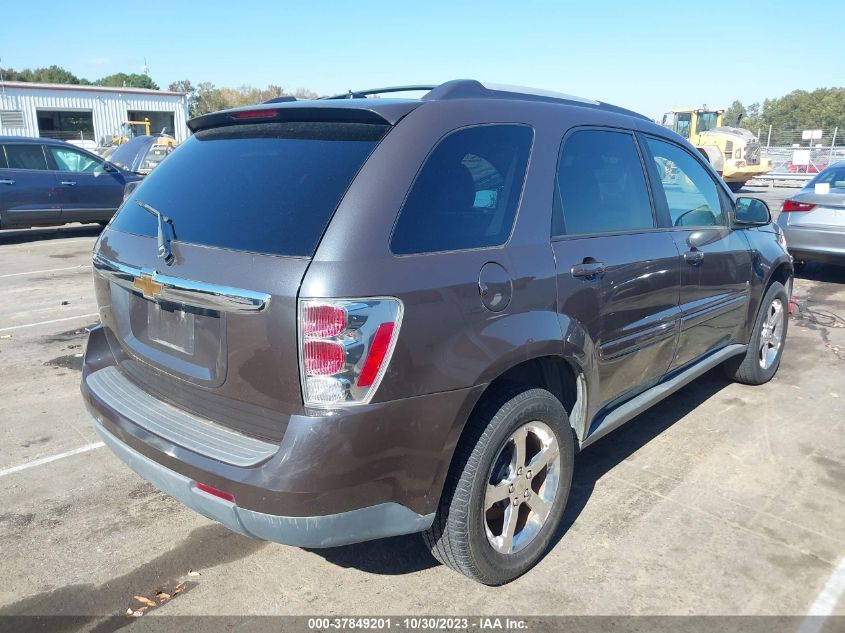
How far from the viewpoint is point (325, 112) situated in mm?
2688

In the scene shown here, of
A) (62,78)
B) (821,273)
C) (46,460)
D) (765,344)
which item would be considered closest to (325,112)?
(46,460)

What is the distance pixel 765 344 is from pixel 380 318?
13.6 feet

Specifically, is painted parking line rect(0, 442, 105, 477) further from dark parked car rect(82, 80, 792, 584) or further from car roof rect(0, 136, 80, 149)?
car roof rect(0, 136, 80, 149)

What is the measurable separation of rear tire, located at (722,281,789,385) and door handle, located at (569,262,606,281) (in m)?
2.46

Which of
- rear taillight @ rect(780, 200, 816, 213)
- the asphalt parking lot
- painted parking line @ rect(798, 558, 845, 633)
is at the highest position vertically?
rear taillight @ rect(780, 200, 816, 213)

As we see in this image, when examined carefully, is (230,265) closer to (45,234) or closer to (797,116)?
(45,234)

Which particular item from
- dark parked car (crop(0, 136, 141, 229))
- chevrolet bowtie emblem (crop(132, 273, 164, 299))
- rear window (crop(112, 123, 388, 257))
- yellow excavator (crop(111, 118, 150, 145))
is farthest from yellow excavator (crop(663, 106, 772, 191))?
yellow excavator (crop(111, 118, 150, 145))

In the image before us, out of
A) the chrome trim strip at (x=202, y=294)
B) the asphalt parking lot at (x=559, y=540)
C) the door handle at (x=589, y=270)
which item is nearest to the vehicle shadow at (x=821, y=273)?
the asphalt parking lot at (x=559, y=540)

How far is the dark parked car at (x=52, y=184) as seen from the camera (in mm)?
12359

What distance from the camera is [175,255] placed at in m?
2.59

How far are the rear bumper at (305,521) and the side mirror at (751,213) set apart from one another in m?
3.33

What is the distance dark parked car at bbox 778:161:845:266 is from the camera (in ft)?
27.9

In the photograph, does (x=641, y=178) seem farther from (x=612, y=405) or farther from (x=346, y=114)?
(x=346, y=114)

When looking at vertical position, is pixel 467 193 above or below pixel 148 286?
above
